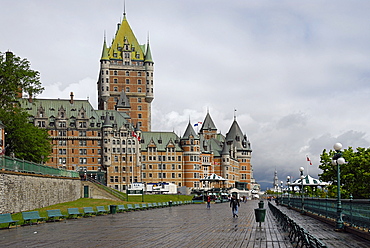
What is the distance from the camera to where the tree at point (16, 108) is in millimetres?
61562

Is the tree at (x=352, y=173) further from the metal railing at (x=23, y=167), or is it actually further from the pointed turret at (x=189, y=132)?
the pointed turret at (x=189, y=132)

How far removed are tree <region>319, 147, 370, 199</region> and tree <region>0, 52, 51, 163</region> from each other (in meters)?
40.4

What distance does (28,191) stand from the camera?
1751 inches

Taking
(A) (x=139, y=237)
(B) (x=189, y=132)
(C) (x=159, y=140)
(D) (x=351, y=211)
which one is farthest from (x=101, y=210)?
(B) (x=189, y=132)

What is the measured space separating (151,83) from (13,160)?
379ft

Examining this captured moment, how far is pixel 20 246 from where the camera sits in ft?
69.4

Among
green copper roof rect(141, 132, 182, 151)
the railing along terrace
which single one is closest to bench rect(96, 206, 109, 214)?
the railing along terrace

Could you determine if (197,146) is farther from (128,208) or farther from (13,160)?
(13,160)

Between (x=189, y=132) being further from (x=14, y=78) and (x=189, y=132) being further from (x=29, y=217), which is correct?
(x=29, y=217)

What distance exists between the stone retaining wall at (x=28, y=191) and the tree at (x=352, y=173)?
1464 inches


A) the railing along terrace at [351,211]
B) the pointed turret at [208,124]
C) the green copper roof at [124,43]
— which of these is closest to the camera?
the railing along terrace at [351,211]

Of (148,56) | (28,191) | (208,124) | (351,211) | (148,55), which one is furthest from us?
(208,124)

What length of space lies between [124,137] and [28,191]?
92.6m

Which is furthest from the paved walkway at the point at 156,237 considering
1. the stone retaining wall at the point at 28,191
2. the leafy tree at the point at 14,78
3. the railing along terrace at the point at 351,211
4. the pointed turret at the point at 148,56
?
the pointed turret at the point at 148,56
